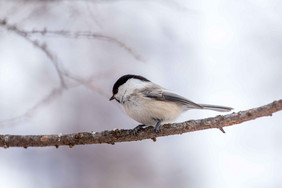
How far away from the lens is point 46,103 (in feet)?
7.52

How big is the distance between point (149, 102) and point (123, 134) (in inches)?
26.1

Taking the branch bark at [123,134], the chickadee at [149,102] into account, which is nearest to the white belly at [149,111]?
the chickadee at [149,102]

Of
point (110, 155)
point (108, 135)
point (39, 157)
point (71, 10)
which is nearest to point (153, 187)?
point (110, 155)

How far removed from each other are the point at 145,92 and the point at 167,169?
9.92ft

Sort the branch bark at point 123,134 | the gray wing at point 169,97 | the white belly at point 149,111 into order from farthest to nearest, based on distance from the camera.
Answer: the gray wing at point 169,97 < the white belly at point 149,111 < the branch bark at point 123,134

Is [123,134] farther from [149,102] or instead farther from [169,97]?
[169,97]

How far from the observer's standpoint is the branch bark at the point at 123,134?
77.7 inches

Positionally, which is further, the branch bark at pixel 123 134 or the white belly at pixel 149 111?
the white belly at pixel 149 111

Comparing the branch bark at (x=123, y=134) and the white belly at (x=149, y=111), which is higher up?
the white belly at (x=149, y=111)

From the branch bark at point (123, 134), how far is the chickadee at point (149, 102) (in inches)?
17.6

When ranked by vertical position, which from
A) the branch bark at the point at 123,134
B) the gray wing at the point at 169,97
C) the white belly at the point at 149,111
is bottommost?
the branch bark at the point at 123,134

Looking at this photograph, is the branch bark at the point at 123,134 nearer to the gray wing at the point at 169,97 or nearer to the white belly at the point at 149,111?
the white belly at the point at 149,111

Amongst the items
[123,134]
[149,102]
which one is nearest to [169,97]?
[149,102]

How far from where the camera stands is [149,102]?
290cm
